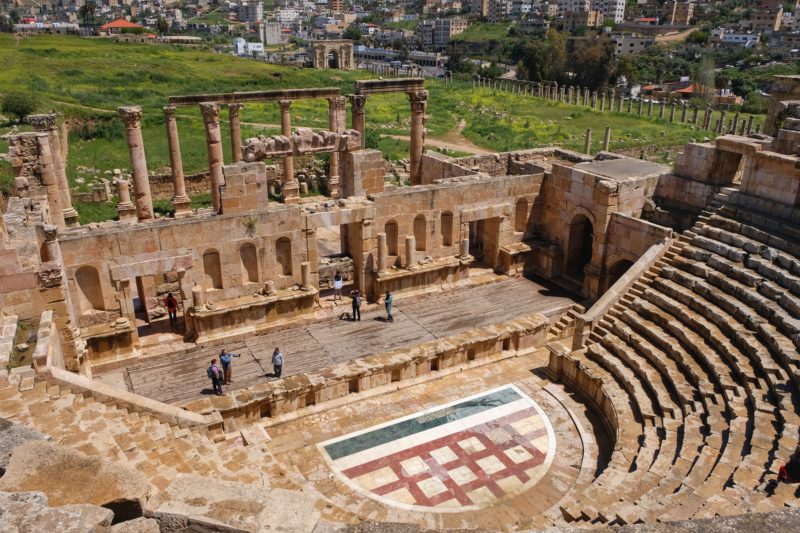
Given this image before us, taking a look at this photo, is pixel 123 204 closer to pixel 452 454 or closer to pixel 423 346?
pixel 423 346

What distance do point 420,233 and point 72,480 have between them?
52.3 ft

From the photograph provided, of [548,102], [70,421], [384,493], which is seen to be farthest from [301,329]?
[548,102]

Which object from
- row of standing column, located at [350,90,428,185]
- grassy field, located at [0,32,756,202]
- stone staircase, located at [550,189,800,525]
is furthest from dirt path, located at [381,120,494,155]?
stone staircase, located at [550,189,800,525]

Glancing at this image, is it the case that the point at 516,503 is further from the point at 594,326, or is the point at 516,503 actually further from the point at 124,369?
the point at 124,369

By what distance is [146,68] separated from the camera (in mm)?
64188

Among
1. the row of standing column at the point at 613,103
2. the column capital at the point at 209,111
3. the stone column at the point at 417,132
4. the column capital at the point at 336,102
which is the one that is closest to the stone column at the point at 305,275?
the column capital at the point at 209,111

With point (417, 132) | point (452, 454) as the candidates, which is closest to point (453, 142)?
point (417, 132)

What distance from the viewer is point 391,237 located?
20.6 meters

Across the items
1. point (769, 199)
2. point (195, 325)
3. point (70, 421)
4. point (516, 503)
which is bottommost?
point (516, 503)

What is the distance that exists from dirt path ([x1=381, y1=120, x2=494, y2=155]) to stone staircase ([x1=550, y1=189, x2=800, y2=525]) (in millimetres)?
26373

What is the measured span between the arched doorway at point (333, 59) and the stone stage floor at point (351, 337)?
7934cm

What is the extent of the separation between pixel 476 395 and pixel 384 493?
4.18 m

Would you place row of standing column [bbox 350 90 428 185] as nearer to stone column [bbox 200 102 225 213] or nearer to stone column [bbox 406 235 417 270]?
stone column [bbox 200 102 225 213]

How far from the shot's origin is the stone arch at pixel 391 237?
20422 mm
